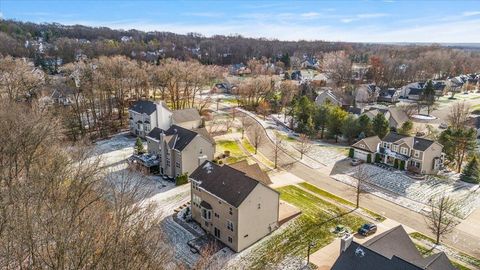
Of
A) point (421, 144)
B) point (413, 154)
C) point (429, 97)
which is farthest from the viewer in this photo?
point (429, 97)

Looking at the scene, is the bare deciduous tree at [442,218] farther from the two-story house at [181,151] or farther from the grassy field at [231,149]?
the two-story house at [181,151]

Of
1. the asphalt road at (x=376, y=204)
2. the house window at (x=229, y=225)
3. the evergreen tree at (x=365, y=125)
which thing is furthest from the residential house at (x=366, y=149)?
the house window at (x=229, y=225)

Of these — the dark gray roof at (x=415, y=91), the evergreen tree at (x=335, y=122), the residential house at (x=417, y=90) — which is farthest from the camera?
the residential house at (x=417, y=90)

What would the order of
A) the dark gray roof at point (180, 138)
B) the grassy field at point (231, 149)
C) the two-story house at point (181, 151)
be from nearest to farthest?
1. the two-story house at point (181, 151)
2. the dark gray roof at point (180, 138)
3. the grassy field at point (231, 149)

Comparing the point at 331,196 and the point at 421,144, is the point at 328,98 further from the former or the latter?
the point at 331,196

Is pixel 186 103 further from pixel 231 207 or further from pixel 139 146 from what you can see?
pixel 231 207

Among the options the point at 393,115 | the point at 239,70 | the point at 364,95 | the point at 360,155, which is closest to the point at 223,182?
the point at 360,155

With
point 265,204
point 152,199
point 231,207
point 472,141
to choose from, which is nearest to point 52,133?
point 152,199
